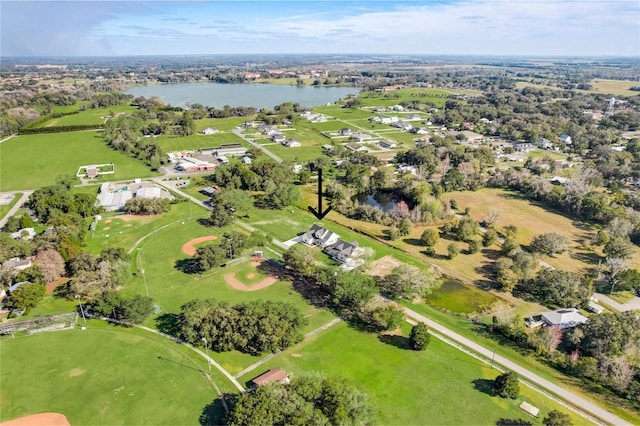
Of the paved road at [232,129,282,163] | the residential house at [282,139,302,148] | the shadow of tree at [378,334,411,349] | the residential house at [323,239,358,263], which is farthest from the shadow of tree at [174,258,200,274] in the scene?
the residential house at [282,139,302,148]

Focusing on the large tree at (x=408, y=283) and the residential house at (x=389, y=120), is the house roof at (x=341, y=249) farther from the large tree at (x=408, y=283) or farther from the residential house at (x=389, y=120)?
the residential house at (x=389, y=120)

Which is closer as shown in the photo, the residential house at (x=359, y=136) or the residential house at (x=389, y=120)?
the residential house at (x=359, y=136)

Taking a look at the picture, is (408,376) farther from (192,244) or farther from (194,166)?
(194,166)

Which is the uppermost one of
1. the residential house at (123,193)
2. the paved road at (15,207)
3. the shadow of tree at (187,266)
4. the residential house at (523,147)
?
the residential house at (523,147)

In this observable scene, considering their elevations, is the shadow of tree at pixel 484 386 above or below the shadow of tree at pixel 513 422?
above

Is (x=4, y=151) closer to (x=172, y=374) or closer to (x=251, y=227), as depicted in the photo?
(x=251, y=227)

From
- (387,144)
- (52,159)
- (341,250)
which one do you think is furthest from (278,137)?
(341,250)

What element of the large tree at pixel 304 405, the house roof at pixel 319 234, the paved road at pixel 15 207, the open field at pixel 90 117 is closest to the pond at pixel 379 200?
the house roof at pixel 319 234
